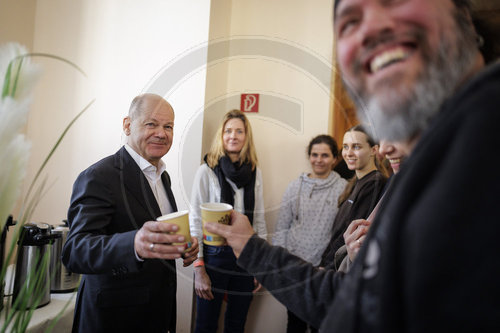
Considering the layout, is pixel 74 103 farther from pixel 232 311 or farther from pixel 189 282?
pixel 232 311

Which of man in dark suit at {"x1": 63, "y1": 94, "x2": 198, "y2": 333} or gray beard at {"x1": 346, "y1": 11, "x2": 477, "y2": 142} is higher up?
gray beard at {"x1": 346, "y1": 11, "x2": 477, "y2": 142}

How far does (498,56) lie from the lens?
493 millimetres

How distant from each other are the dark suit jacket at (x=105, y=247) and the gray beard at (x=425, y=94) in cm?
73

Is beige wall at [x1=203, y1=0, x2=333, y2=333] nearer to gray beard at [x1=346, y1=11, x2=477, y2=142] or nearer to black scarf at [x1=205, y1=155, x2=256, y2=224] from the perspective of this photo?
black scarf at [x1=205, y1=155, x2=256, y2=224]

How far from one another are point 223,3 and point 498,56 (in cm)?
111

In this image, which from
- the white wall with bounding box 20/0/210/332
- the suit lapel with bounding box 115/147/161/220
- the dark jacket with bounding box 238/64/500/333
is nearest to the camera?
the dark jacket with bounding box 238/64/500/333

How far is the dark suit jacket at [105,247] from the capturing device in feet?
2.74

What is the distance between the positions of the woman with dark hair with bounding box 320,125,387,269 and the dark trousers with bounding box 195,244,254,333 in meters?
0.38

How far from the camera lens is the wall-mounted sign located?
1187mm

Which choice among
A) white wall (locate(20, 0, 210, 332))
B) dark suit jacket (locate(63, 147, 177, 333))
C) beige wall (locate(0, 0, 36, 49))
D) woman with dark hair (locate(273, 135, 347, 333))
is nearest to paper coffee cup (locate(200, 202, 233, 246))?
dark suit jacket (locate(63, 147, 177, 333))

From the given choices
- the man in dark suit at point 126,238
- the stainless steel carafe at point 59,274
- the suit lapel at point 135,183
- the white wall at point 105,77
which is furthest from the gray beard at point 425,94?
the stainless steel carafe at point 59,274

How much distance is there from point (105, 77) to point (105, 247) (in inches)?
46.4

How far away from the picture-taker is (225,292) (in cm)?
136

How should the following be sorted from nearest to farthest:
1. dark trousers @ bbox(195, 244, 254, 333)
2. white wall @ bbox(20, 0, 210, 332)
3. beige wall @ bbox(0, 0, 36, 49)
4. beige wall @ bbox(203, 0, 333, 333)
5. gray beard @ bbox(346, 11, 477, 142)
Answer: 1. gray beard @ bbox(346, 11, 477, 142)
2. beige wall @ bbox(203, 0, 333, 333)
3. dark trousers @ bbox(195, 244, 254, 333)
4. white wall @ bbox(20, 0, 210, 332)
5. beige wall @ bbox(0, 0, 36, 49)
